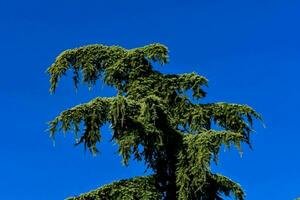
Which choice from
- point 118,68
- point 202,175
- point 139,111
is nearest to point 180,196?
point 202,175

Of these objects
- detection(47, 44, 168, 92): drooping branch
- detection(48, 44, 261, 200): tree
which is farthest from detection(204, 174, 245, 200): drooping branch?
detection(47, 44, 168, 92): drooping branch

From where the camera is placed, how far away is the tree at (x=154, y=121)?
73.6ft

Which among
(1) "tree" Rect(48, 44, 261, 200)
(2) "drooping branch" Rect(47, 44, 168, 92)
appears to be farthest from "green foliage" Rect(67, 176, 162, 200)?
(2) "drooping branch" Rect(47, 44, 168, 92)

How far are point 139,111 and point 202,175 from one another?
2.84 meters

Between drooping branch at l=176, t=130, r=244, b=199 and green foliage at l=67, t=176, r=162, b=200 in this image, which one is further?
green foliage at l=67, t=176, r=162, b=200

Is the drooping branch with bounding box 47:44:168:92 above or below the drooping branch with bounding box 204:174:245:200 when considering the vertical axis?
above

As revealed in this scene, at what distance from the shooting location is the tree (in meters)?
22.4

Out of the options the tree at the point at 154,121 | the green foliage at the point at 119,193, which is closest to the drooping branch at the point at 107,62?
the tree at the point at 154,121

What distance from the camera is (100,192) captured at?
76.1 feet

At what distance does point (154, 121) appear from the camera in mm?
22250

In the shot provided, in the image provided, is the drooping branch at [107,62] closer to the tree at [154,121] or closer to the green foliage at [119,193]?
the tree at [154,121]

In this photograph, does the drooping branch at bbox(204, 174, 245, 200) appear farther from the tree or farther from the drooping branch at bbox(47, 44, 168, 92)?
the drooping branch at bbox(47, 44, 168, 92)

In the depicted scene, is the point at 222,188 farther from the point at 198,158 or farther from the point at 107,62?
the point at 107,62

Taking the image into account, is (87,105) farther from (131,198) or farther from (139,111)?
(131,198)
